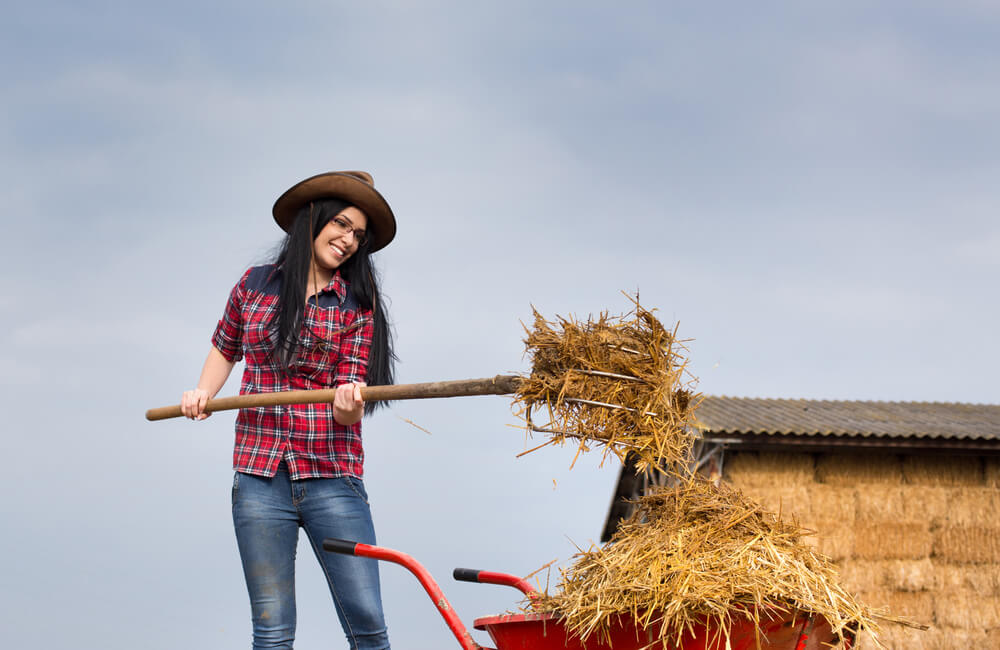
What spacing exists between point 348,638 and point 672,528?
4.79ft

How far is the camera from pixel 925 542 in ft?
34.1

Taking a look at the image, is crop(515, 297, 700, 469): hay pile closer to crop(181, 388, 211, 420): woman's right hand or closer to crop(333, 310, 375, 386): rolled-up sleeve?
crop(333, 310, 375, 386): rolled-up sleeve

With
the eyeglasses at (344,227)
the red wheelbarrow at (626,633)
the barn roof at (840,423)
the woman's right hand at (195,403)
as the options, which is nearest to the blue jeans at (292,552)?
the woman's right hand at (195,403)

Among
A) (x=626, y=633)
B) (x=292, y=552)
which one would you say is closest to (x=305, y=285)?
(x=292, y=552)

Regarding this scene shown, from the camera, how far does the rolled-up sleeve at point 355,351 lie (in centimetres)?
377

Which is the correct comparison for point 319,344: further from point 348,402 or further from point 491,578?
point 491,578

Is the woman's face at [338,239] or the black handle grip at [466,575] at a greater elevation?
the woman's face at [338,239]

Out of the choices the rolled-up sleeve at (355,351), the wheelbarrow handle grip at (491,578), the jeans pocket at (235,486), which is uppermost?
the rolled-up sleeve at (355,351)

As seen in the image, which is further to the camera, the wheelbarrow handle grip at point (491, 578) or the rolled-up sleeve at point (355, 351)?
the rolled-up sleeve at point (355, 351)

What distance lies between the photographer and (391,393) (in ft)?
11.6

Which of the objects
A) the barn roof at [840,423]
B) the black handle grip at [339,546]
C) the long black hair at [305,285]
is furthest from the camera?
the barn roof at [840,423]

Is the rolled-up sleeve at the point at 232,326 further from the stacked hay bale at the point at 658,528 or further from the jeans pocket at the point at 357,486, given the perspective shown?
the stacked hay bale at the point at 658,528

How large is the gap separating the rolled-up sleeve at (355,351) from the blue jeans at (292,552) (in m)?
0.42

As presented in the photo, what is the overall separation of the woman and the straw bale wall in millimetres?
6860
